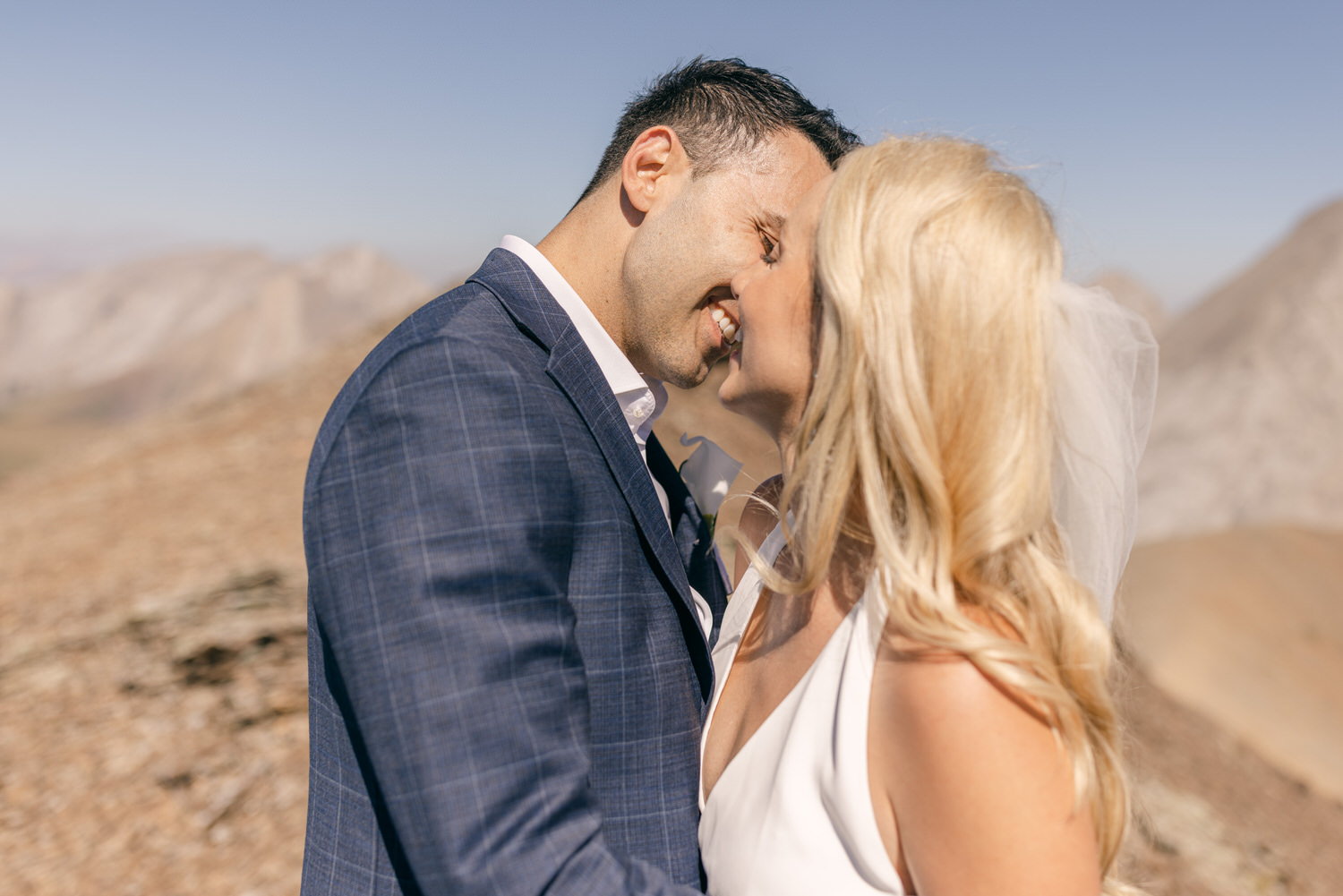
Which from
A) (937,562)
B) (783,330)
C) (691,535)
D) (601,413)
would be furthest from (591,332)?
(937,562)

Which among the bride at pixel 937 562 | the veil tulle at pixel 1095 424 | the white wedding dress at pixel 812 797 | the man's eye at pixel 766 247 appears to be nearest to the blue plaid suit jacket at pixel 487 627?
the white wedding dress at pixel 812 797

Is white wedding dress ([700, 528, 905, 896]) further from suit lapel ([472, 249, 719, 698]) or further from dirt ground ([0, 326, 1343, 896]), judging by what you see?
dirt ground ([0, 326, 1343, 896])

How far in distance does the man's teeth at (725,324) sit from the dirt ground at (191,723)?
4.75 feet

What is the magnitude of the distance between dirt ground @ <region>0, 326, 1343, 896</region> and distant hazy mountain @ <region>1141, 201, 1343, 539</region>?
4108cm

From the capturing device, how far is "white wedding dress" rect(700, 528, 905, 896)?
1641 millimetres

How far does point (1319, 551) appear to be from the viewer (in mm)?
18734

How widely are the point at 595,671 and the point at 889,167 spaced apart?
1287 millimetres

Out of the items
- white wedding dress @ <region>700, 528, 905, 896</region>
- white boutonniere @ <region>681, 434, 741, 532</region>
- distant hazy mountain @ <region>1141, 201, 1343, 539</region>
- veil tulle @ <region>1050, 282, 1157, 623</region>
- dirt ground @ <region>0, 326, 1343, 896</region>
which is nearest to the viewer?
white wedding dress @ <region>700, 528, 905, 896</region>

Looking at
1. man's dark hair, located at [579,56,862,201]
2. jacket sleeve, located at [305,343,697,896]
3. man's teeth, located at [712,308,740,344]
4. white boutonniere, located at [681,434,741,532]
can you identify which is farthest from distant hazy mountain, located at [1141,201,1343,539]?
jacket sleeve, located at [305,343,697,896]

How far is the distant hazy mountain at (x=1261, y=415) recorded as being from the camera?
45094 millimetres

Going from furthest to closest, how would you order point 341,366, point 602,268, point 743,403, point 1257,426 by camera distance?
point 1257,426 → point 341,366 → point 602,268 → point 743,403

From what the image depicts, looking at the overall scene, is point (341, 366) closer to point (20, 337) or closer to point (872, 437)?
point (872, 437)

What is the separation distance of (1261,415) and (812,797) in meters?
56.8

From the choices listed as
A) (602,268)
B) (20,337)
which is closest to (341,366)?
(602,268)
